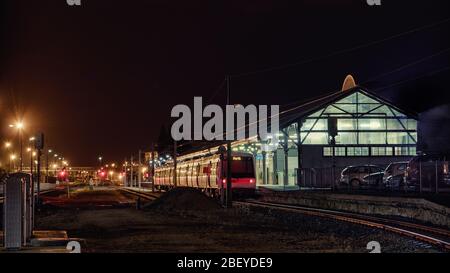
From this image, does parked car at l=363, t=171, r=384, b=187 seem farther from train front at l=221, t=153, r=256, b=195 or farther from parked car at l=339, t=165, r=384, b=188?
train front at l=221, t=153, r=256, b=195

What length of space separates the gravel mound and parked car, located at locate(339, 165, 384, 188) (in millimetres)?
11745

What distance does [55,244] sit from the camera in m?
13.0

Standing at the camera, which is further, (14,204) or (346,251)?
(346,251)

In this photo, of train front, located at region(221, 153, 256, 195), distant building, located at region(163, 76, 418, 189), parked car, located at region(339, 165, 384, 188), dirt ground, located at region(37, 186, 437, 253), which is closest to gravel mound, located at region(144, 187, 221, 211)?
dirt ground, located at region(37, 186, 437, 253)

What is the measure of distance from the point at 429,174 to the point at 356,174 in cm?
1327

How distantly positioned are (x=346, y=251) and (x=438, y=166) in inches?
683

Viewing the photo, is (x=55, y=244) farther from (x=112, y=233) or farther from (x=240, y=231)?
(x=240, y=231)

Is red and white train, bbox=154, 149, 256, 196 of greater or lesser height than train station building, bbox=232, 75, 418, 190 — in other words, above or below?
below

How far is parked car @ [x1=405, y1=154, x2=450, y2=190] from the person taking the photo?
29.8 m

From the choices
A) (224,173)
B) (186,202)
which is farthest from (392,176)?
(186,202)

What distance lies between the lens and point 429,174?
1195 inches

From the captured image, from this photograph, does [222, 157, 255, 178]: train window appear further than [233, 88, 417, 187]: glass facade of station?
No

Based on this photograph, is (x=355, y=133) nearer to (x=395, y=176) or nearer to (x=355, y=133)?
(x=355, y=133)
